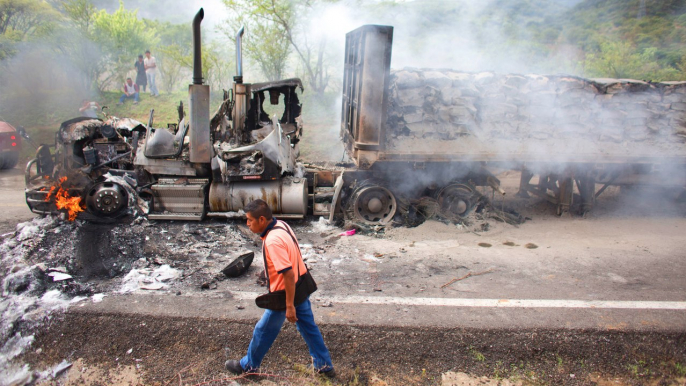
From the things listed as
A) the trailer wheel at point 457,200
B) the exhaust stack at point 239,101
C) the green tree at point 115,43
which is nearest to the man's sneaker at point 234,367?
the exhaust stack at point 239,101

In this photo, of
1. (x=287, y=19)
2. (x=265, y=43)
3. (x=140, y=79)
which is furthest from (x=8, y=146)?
(x=287, y=19)

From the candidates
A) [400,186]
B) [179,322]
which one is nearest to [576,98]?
[400,186]

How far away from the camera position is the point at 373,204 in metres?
7.45

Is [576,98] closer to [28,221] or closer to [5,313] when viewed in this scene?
[5,313]

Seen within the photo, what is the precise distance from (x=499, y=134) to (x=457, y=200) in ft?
5.02

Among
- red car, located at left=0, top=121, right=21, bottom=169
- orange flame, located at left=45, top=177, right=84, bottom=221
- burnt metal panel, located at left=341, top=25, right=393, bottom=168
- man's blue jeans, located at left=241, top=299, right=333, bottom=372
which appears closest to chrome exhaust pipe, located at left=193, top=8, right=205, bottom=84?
burnt metal panel, located at left=341, top=25, right=393, bottom=168

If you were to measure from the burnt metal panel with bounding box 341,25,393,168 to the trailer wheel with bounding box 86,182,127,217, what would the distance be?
13.0 ft

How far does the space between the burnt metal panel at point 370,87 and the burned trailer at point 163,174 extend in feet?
4.16

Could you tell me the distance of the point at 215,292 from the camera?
4.79 m

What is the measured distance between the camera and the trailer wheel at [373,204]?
7434mm

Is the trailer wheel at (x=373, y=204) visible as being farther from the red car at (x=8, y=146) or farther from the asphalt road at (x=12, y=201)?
the red car at (x=8, y=146)

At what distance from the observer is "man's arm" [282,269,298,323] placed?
126 inches

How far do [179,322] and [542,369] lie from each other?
3346 mm

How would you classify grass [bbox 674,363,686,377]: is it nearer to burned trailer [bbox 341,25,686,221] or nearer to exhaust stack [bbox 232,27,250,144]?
burned trailer [bbox 341,25,686,221]
